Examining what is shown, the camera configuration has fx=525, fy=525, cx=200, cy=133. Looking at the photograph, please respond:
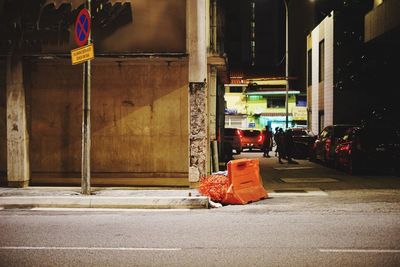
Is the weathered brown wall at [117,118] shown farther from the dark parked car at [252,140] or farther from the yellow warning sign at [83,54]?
the dark parked car at [252,140]

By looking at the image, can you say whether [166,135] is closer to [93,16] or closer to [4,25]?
[93,16]

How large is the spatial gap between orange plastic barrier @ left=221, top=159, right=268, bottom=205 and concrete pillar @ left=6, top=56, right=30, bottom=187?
5.69m

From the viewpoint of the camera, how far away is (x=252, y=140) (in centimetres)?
3503

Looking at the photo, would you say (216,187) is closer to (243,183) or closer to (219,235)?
(243,183)

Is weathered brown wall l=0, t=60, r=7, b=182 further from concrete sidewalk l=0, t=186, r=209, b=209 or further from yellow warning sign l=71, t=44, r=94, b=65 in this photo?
yellow warning sign l=71, t=44, r=94, b=65

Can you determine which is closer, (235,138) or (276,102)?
(235,138)

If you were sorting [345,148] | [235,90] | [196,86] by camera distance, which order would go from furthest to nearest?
[235,90], [345,148], [196,86]

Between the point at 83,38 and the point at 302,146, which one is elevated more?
the point at 83,38

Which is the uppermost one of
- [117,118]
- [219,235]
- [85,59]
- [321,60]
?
[321,60]

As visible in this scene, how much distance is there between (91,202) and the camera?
11.3 m

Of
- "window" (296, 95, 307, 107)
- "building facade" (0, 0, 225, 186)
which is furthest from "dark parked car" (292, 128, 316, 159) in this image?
"window" (296, 95, 307, 107)

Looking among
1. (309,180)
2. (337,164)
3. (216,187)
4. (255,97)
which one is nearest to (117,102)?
(216,187)

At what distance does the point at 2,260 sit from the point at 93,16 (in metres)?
8.28

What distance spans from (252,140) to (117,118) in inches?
861
